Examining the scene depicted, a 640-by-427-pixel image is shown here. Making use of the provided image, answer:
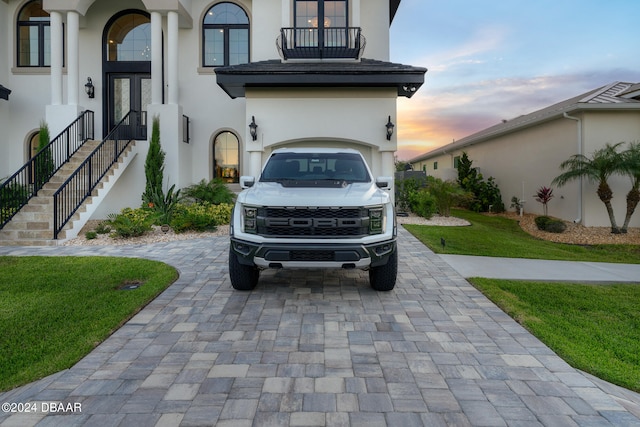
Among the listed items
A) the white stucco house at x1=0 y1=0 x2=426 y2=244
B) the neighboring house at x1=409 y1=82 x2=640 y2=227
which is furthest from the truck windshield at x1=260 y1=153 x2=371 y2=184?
the neighboring house at x1=409 y1=82 x2=640 y2=227

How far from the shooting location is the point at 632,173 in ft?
33.9

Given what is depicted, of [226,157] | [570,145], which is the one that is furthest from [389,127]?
[570,145]

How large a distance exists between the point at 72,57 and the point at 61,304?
10.9m

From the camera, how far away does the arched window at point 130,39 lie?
13.5 meters

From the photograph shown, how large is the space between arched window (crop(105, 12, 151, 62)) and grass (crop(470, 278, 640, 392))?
1397cm

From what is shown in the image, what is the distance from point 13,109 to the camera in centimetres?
1332

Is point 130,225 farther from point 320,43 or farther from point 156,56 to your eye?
point 320,43

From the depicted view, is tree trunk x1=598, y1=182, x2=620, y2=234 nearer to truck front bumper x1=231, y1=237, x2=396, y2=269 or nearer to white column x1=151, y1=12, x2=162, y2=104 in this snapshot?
truck front bumper x1=231, y1=237, x2=396, y2=269

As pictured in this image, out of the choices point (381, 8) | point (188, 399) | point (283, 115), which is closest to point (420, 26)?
point (381, 8)

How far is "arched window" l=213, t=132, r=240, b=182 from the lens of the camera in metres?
13.4

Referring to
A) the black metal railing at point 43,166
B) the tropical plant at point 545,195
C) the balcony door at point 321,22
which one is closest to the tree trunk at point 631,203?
the tropical plant at point 545,195

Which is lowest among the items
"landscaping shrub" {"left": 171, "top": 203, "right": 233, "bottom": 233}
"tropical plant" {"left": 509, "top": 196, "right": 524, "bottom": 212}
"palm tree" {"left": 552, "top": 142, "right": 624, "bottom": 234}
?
"landscaping shrub" {"left": 171, "top": 203, "right": 233, "bottom": 233}

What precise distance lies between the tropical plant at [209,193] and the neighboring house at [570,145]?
11.4 meters

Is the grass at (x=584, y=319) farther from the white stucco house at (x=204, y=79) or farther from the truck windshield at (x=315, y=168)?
the white stucco house at (x=204, y=79)
